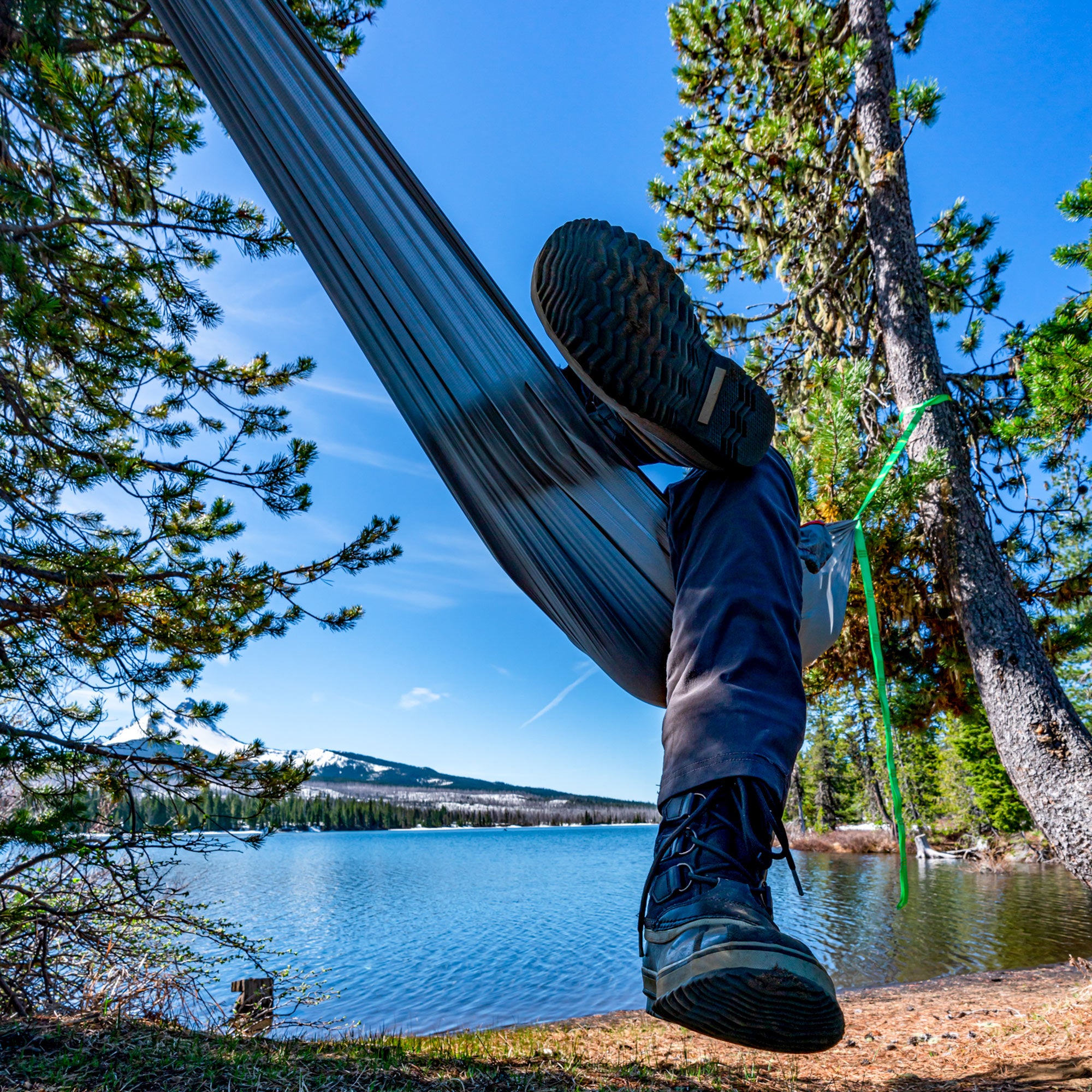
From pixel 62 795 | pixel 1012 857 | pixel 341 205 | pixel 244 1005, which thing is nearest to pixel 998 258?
pixel 341 205

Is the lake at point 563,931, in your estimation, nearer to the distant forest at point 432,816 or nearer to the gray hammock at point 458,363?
the gray hammock at point 458,363

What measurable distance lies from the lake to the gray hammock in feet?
8.26

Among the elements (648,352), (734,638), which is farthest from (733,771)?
(648,352)

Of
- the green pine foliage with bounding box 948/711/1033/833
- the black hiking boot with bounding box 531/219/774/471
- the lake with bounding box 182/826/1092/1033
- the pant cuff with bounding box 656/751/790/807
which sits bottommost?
the lake with bounding box 182/826/1092/1033

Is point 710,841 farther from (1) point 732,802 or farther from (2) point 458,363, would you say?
(2) point 458,363

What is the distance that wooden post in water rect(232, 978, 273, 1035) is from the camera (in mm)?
3260

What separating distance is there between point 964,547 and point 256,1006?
4336 mm

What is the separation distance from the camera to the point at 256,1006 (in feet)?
10.8

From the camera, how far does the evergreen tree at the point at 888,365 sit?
302 centimetres

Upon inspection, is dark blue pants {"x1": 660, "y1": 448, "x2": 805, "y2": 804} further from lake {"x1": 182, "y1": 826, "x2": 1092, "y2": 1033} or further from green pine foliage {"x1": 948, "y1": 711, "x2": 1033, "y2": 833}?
green pine foliage {"x1": 948, "y1": 711, "x2": 1033, "y2": 833}

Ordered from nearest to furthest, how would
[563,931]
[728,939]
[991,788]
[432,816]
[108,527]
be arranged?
1. [728,939]
2. [108,527]
3. [563,931]
4. [991,788]
5. [432,816]

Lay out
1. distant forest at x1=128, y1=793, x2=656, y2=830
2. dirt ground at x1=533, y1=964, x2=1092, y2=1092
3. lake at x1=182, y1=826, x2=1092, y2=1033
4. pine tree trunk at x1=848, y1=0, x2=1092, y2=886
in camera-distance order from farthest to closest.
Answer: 1. distant forest at x1=128, y1=793, x2=656, y2=830
2. lake at x1=182, y1=826, x2=1092, y2=1033
3. pine tree trunk at x1=848, y1=0, x2=1092, y2=886
4. dirt ground at x1=533, y1=964, x2=1092, y2=1092

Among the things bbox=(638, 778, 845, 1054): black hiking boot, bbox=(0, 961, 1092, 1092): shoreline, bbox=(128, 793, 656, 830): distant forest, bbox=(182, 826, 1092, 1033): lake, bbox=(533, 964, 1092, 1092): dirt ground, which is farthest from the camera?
bbox=(128, 793, 656, 830): distant forest

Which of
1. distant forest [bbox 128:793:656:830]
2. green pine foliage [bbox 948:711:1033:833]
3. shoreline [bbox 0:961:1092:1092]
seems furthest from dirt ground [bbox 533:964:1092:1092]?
green pine foliage [bbox 948:711:1033:833]
